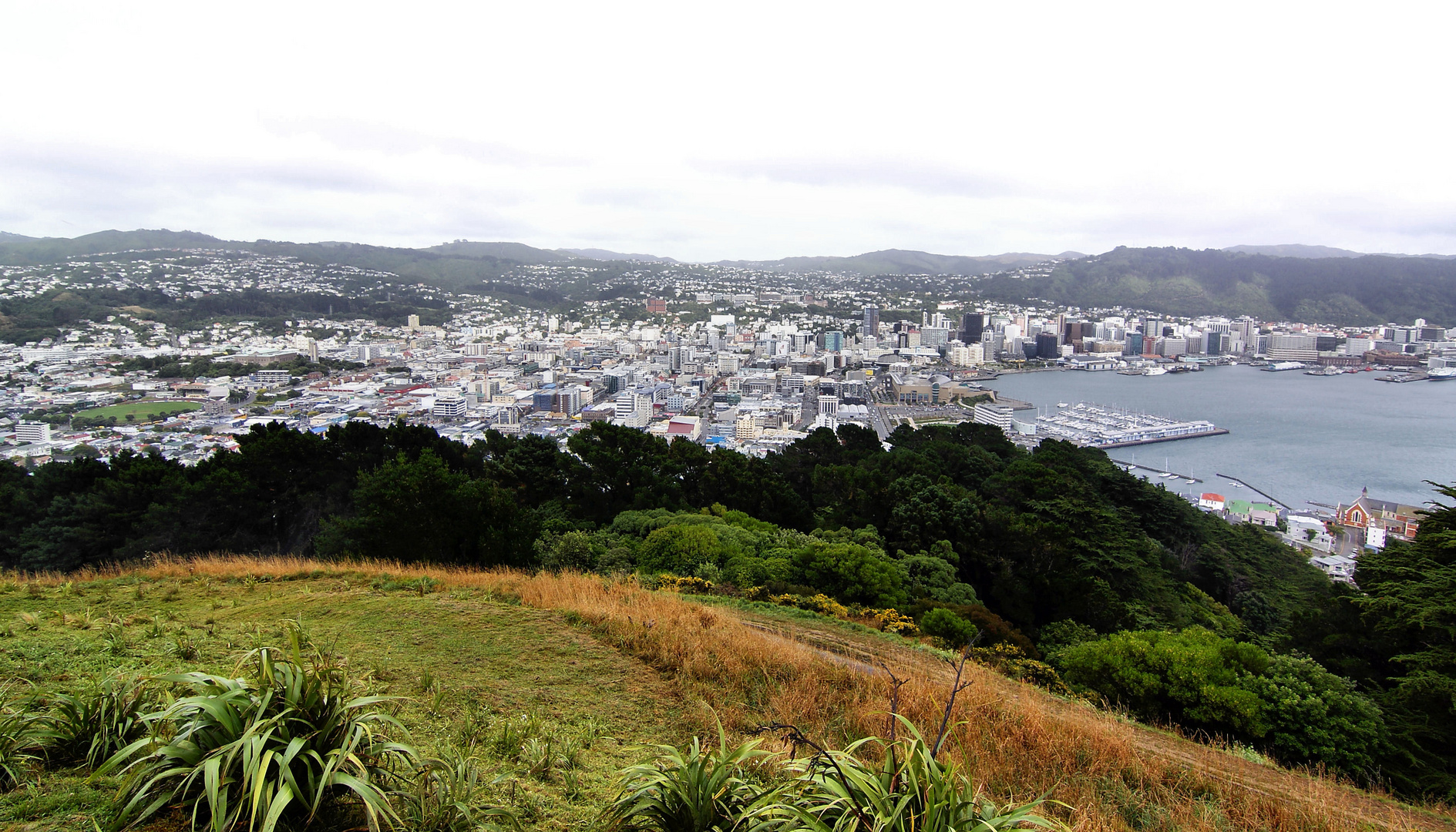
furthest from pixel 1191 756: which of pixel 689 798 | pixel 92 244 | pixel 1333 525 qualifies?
pixel 92 244

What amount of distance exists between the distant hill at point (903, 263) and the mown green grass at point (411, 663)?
109 meters

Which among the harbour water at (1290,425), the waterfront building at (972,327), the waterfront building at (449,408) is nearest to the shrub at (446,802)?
the harbour water at (1290,425)

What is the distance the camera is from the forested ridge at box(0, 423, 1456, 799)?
3.71 metres

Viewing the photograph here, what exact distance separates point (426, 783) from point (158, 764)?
421 mm

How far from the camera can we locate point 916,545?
8.16 m

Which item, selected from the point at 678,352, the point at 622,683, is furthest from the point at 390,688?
the point at 678,352

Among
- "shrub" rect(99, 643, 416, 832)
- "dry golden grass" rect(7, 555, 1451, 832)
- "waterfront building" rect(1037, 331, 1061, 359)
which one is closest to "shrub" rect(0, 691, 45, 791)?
"shrub" rect(99, 643, 416, 832)

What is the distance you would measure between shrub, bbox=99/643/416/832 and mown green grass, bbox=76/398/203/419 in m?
27.1

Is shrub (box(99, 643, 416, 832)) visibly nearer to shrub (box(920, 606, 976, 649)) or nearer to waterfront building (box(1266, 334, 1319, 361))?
shrub (box(920, 606, 976, 649))

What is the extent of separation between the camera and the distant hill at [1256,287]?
2653 inches

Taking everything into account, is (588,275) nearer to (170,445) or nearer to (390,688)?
(170,445)

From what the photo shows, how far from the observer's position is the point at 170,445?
17.7 m

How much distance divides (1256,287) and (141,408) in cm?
9710

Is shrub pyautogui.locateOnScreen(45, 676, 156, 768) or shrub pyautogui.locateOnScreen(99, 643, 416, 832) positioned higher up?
shrub pyautogui.locateOnScreen(99, 643, 416, 832)
